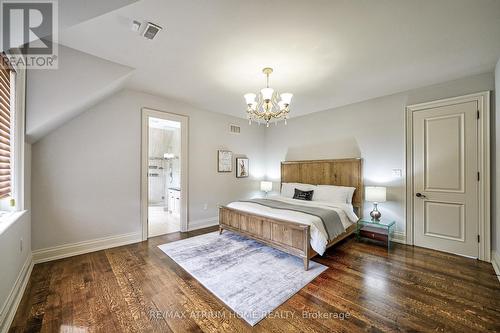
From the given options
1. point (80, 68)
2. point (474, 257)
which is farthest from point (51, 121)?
point (474, 257)

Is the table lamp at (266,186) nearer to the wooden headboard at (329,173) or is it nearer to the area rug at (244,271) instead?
the wooden headboard at (329,173)

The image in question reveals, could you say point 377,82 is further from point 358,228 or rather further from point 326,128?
point 358,228

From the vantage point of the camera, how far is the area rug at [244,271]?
76.7 inches

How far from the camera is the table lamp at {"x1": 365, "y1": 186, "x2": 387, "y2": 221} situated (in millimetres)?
3409

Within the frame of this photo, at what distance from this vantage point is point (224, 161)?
4902 millimetres

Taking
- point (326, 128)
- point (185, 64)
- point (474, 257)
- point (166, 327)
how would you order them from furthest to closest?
point (326, 128) < point (474, 257) < point (185, 64) < point (166, 327)

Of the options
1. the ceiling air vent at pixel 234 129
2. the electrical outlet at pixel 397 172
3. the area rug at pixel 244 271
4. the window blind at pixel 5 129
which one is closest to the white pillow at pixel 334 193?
the electrical outlet at pixel 397 172

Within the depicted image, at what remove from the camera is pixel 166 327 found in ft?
5.34

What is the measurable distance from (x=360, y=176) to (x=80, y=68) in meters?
4.80

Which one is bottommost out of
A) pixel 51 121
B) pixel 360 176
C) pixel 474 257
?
pixel 474 257

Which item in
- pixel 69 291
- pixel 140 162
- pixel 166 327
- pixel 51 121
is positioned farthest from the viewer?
pixel 140 162

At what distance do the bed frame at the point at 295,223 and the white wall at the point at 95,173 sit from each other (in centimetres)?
142

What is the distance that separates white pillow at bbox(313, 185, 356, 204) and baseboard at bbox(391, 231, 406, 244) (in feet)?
3.02

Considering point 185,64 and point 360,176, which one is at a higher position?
point 185,64
